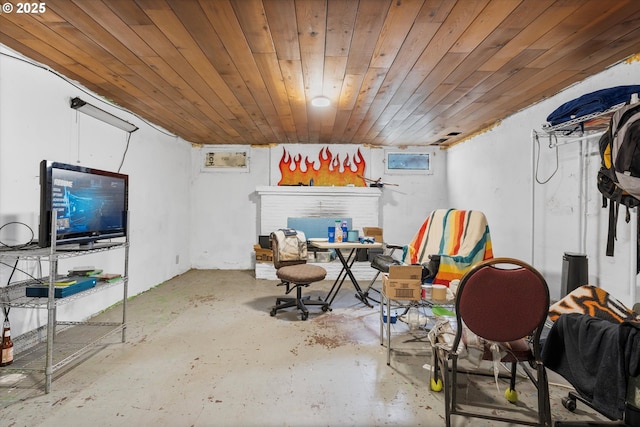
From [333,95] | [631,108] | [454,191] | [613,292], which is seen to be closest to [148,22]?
[333,95]

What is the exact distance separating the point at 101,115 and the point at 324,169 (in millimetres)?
3390

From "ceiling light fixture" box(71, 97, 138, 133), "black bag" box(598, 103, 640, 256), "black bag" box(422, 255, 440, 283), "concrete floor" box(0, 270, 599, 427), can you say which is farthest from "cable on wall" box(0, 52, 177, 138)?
"black bag" box(598, 103, 640, 256)

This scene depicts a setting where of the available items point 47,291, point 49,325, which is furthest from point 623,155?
point 47,291

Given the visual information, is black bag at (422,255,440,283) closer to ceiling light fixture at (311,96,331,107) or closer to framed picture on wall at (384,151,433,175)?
ceiling light fixture at (311,96,331,107)

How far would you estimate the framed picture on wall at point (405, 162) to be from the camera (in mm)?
5531

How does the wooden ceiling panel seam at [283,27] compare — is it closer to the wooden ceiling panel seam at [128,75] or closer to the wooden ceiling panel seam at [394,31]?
the wooden ceiling panel seam at [394,31]

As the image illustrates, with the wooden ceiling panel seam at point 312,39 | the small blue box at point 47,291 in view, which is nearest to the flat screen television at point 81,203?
the small blue box at point 47,291

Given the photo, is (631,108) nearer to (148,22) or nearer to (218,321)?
(148,22)

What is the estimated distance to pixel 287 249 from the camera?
3430mm

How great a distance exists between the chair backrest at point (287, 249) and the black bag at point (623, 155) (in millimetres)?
2689

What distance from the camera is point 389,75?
2.54 m

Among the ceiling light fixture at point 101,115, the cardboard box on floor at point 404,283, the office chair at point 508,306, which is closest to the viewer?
the office chair at point 508,306

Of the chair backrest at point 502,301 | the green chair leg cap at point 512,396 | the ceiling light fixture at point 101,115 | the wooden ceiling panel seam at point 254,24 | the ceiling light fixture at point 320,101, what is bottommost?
the green chair leg cap at point 512,396

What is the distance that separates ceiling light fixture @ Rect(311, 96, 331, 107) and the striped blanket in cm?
181
